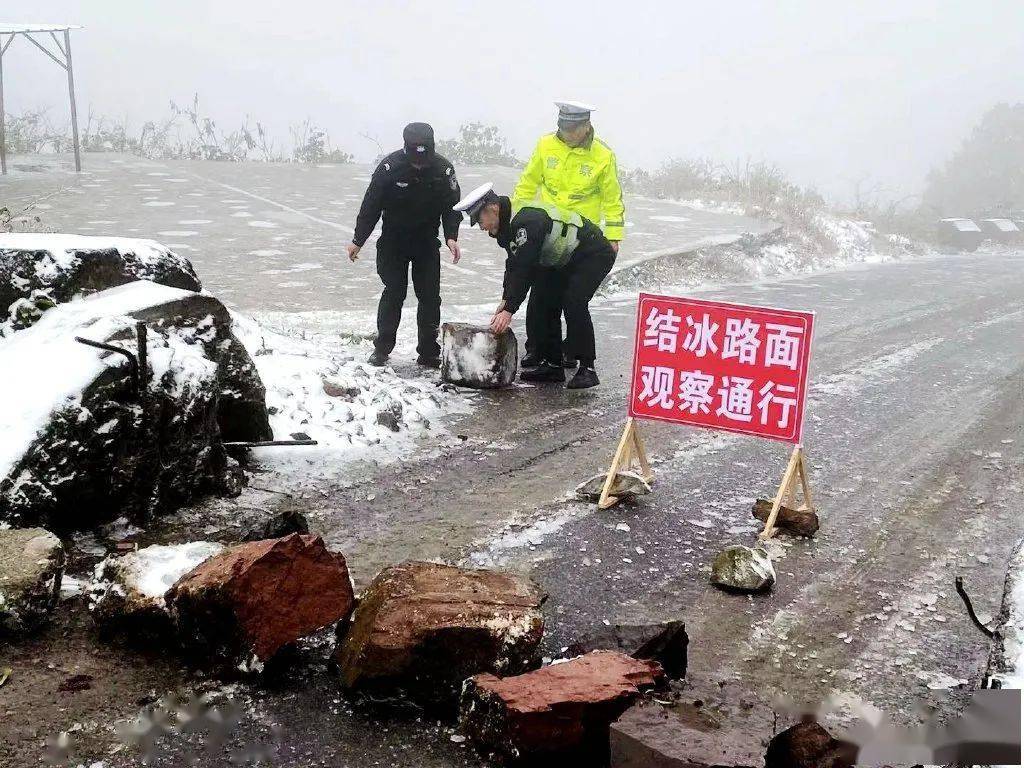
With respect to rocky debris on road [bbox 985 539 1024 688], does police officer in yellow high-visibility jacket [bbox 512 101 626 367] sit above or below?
above

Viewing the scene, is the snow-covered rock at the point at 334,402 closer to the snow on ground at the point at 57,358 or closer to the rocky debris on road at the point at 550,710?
the snow on ground at the point at 57,358

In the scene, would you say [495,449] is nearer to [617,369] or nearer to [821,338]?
[617,369]

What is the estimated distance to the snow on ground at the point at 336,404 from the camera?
18.6 feet

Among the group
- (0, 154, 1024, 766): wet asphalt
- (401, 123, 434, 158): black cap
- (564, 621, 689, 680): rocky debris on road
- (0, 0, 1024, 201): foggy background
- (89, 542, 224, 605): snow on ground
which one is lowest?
(0, 154, 1024, 766): wet asphalt

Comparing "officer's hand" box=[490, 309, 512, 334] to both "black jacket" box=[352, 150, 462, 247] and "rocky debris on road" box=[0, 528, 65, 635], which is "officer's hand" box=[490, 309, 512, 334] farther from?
"rocky debris on road" box=[0, 528, 65, 635]

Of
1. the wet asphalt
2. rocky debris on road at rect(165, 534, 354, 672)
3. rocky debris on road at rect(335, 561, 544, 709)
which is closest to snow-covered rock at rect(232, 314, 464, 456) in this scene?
the wet asphalt

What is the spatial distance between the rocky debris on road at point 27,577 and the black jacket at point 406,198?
431cm

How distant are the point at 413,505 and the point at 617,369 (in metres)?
3.65

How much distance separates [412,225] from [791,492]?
4.15 m

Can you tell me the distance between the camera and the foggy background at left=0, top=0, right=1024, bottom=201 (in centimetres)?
7488

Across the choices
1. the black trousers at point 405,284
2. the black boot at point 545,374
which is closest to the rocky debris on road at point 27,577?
the black trousers at point 405,284

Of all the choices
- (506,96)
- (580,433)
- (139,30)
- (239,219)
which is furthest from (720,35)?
(580,433)

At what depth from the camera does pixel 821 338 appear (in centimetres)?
1016

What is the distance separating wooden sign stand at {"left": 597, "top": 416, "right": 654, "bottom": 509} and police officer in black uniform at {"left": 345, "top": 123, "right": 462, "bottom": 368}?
3.05m
